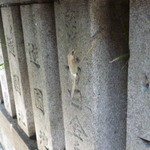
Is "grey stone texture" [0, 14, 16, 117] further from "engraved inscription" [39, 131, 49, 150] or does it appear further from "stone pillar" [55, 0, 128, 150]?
"stone pillar" [55, 0, 128, 150]

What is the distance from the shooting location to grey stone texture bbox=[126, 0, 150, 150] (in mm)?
596

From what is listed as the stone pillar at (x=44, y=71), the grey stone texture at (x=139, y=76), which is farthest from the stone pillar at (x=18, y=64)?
the grey stone texture at (x=139, y=76)

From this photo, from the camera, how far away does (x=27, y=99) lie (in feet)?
4.60

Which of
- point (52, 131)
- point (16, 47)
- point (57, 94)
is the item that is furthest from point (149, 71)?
point (16, 47)

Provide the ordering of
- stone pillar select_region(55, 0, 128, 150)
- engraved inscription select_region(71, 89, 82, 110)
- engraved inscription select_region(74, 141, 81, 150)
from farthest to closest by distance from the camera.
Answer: engraved inscription select_region(74, 141, 81, 150) → engraved inscription select_region(71, 89, 82, 110) → stone pillar select_region(55, 0, 128, 150)

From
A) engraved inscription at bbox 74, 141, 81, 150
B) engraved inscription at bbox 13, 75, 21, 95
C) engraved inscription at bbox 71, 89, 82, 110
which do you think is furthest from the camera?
engraved inscription at bbox 13, 75, 21, 95

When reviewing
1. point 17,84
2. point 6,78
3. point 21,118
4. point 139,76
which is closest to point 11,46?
point 17,84

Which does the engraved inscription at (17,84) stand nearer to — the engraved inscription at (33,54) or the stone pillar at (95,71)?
the engraved inscription at (33,54)

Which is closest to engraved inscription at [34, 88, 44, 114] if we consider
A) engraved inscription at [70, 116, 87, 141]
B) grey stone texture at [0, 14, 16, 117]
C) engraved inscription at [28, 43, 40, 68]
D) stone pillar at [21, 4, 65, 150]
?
stone pillar at [21, 4, 65, 150]

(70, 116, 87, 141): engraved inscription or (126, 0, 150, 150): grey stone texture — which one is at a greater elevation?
(126, 0, 150, 150): grey stone texture

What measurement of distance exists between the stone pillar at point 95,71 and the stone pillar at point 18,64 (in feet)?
1.44

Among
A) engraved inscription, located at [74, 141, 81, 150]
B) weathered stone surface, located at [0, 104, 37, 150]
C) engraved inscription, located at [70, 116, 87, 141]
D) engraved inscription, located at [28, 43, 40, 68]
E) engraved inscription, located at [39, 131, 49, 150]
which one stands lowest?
weathered stone surface, located at [0, 104, 37, 150]

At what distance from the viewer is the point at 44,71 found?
41.0 inches

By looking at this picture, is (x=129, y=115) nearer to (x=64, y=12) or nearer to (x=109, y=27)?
(x=109, y=27)
